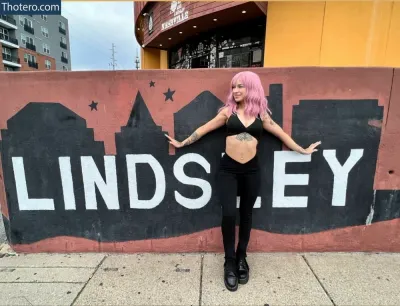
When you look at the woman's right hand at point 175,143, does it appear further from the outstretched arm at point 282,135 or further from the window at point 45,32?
the window at point 45,32

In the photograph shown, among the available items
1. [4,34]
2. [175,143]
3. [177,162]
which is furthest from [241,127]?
[4,34]

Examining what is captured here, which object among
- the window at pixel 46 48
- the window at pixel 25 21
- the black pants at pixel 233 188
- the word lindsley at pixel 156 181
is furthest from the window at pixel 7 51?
the black pants at pixel 233 188

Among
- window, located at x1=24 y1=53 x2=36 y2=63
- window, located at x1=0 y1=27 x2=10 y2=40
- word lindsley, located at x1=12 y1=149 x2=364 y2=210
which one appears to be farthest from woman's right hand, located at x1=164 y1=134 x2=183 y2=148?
window, located at x1=24 y1=53 x2=36 y2=63

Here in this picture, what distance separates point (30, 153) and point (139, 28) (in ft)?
47.2

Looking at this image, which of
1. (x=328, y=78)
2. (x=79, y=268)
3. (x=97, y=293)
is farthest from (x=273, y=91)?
(x=79, y=268)

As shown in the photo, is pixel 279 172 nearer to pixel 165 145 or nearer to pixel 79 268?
pixel 165 145

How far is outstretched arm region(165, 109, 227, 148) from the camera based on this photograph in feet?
7.60

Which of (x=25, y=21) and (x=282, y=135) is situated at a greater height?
(x=25, y=21)

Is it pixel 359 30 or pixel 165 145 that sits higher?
pixel 359 30

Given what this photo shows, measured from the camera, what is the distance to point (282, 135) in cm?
236

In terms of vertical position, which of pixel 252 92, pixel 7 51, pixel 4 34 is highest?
pixel 4 34

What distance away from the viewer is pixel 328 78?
2.44 metres

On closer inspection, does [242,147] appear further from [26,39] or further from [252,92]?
[26,39]

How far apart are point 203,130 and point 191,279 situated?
1316mm
